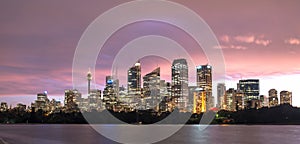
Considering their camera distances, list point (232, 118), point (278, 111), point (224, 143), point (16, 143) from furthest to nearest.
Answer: point (232, 118)
point (278, 111)
point (224, 143)
point (16, 143)

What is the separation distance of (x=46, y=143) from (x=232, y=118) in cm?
13429

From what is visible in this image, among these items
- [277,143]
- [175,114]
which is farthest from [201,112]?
[277,143]

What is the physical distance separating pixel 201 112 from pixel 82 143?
131 m

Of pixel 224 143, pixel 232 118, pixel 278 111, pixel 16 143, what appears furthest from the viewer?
pixel 232 118

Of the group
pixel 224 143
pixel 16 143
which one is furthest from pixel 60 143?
pixel 224 143

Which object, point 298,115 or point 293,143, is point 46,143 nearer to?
point 293,143

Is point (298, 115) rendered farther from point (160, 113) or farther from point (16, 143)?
point (16, 143)

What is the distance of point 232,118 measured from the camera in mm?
193375

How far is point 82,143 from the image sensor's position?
6781 cm

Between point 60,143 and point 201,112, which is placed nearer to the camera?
point 60,143

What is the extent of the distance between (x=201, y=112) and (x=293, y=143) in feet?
401

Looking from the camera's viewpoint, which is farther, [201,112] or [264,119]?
[201,112]

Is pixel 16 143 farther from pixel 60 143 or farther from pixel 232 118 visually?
pixel 232 118

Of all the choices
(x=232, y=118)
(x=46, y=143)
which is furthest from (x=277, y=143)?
(x=232, y=118)
